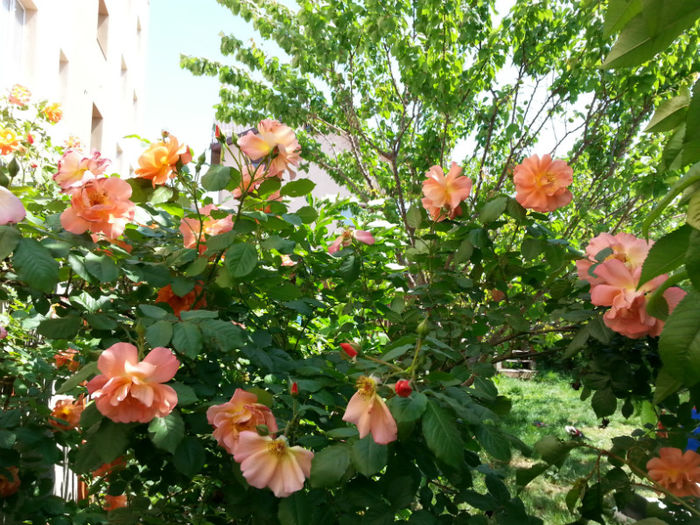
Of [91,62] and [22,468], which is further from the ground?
[91,62]

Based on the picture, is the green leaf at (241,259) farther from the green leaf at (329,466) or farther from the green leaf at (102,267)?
the green leaf at (329,466)

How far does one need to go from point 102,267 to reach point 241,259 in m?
0.26

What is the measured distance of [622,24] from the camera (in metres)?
0.49

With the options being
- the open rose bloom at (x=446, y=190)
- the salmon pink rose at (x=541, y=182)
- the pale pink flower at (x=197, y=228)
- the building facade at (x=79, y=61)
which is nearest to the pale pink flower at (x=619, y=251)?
the salmon pink rose at (x=541, y=182)

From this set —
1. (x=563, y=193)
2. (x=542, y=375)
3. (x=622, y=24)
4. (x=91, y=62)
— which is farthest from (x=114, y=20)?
(x=622, y=24)

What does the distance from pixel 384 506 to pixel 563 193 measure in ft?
2.85

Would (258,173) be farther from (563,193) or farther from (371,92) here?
(371,92)

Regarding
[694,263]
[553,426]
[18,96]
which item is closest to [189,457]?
[694,263]

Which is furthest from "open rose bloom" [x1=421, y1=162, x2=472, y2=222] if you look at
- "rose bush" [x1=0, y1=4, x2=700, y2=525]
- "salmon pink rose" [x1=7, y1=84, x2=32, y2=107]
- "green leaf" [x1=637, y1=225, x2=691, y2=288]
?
"salmon pink rose" [x1=7, y1=84, x2=32, y2=107]

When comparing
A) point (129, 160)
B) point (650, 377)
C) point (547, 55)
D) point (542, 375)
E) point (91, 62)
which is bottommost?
point (650, 377)

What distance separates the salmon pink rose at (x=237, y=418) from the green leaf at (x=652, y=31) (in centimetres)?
77

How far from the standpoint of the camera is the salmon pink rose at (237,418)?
960mm

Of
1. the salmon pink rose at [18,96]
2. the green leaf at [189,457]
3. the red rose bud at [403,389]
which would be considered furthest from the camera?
the salmon pink rose at [18,96]

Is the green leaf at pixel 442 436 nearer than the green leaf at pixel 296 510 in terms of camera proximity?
Yes
